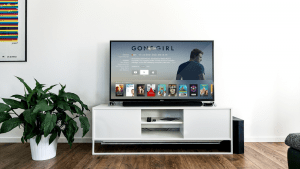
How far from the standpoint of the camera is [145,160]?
1939 millimetres

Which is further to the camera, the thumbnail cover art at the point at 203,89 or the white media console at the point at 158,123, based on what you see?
the thumbnail cover art at the point at 203,89

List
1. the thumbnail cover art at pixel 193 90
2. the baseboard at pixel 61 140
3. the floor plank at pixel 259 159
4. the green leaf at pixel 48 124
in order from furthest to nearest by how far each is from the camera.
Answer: the baseboard at pixel 61 140
the thumbnail cover art at pixel 193 90
the floor plank at pixel 259 159
the green leaf at pixel 48 124

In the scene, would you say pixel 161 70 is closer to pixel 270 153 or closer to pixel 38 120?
pixel 38 120

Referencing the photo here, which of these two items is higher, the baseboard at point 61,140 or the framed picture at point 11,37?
the framed picture at point 11,37

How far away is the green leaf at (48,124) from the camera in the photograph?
1.71m

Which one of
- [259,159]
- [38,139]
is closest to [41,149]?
[38,139]

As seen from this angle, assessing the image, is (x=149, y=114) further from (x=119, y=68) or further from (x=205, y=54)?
(x=205, y=54)

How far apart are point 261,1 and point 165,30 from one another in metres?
1.41

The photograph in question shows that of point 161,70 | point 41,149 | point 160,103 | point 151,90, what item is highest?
point 161,70

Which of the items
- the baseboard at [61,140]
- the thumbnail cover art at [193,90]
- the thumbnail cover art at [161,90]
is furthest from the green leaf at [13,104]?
the thumbnail cover art at [193,90]

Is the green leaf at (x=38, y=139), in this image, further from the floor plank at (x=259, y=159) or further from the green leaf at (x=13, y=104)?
the floor plank at (x=259, y=159)

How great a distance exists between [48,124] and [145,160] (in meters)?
1.01

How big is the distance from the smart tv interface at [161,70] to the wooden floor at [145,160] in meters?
0.70

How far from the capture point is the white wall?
2.59 metres
